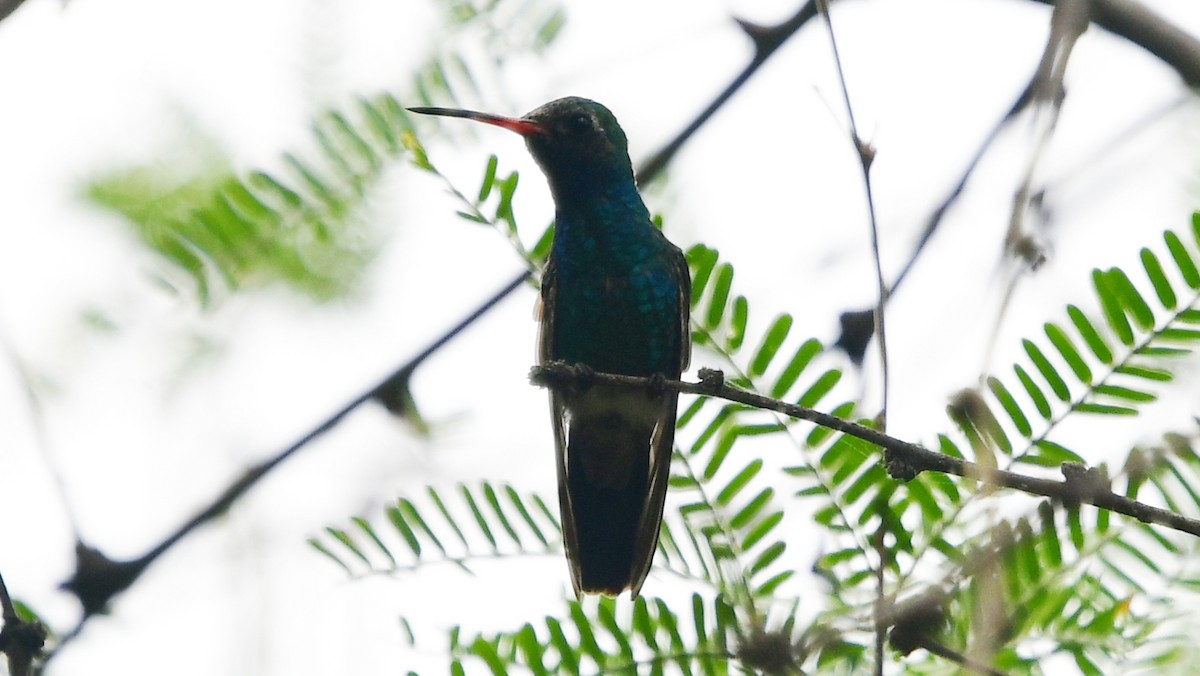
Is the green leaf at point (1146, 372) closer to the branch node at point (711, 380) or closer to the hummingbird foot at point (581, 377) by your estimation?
the branch node at point (711, 380)

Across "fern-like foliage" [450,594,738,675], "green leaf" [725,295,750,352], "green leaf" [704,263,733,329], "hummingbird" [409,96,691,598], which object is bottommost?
"fern-like foliage" [450,594,738,675]

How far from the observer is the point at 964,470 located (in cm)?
205

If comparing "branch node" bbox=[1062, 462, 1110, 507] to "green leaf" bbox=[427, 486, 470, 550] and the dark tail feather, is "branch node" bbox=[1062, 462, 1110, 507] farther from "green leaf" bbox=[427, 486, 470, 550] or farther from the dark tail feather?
the dark tail feather

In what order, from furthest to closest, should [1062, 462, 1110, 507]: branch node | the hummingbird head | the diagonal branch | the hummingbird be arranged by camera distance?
the hummingbird head < the hummingbird < the diagonal branch < [1062, 462, 1110, 507]: branch node

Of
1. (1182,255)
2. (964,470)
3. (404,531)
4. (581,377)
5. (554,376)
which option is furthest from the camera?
(581,377)

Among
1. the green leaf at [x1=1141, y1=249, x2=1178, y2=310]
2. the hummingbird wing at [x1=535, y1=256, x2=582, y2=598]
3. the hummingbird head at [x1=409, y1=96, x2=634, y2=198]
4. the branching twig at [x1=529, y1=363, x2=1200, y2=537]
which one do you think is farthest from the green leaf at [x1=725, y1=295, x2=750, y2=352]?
the hummingbird head at [x1=409, y1=96, x2=634, y2=198]

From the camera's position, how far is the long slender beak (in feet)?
10.0

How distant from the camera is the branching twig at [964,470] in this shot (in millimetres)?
1846

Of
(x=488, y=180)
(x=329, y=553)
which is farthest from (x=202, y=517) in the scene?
(x=488, y=180)

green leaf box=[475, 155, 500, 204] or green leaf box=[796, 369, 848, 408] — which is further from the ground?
green leaf box=[475, 155, 500, 204]

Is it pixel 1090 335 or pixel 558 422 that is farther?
pixel 558 422

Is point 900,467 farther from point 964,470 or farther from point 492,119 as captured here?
point 492,119

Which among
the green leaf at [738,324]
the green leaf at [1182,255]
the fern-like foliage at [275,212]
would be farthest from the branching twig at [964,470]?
the fern-like foliage at [275,212]

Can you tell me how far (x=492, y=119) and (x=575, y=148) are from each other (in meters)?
1.01
